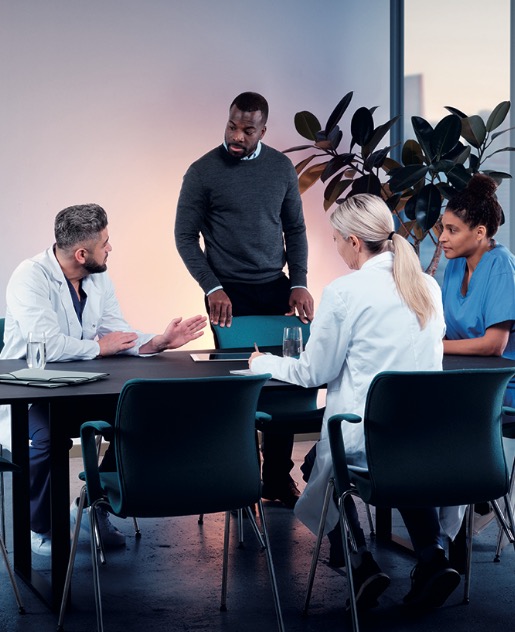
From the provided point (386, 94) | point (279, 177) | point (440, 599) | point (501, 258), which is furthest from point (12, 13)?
point (440, 599)

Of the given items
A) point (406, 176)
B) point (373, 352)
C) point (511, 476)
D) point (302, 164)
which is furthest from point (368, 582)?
point (302, 164)

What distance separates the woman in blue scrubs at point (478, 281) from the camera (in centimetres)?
374

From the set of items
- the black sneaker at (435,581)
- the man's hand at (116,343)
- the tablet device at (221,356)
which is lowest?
the black sneaker at (435,581)

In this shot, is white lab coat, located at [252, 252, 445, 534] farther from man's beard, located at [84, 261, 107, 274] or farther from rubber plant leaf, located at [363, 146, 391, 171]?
rubber plant leaf, located at [363, 146, 391, 171]

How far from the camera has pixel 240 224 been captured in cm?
473

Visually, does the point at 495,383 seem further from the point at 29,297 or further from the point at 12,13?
the point at 12,13

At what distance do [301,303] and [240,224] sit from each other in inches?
20.2

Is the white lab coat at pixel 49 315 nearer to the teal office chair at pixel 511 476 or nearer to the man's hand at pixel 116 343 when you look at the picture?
the man's hand at pixel 116 343

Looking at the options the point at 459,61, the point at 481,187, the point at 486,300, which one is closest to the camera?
the point at 486,300

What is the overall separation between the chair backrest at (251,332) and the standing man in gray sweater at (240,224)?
265 millimetres

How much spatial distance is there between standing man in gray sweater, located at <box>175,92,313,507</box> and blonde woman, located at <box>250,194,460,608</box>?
1.60 m

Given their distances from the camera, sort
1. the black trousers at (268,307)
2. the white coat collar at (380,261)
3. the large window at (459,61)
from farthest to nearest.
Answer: the large window at (459,61)
the black trousers at (268,307)
the white coat collar at (380,261)

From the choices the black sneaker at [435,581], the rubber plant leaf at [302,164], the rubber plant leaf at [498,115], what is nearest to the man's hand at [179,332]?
the black sneaker at [435,581]

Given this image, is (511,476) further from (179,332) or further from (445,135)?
(445,135)
